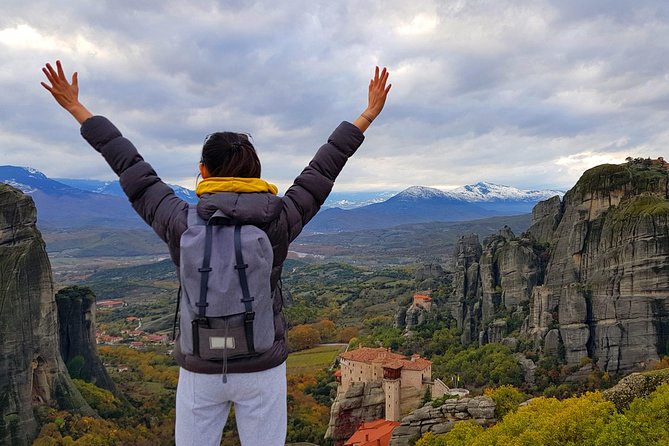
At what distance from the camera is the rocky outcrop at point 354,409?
2836 cm

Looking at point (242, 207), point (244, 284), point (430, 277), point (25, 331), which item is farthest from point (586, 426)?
point (430, 277)

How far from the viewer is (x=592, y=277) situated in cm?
3284

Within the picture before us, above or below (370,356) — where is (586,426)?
above

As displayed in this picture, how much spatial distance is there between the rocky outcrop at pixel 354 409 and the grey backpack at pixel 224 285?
27.3 metres

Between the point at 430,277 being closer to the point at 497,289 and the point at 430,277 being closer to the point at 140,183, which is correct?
the point at 497,289

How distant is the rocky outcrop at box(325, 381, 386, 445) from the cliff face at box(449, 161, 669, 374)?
11.5m

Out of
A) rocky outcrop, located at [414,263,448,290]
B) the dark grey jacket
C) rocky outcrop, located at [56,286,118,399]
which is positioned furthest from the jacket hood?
rocky outcrop, located at [414,263,448,290]

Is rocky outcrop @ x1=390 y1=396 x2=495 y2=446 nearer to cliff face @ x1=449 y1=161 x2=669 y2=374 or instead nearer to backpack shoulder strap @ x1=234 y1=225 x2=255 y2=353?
cliff face @ x1=449 y1=161 x2=669 y2=374

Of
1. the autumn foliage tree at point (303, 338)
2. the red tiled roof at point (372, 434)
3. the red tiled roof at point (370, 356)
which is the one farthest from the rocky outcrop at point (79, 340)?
the red tiled roof at point (372, 434)

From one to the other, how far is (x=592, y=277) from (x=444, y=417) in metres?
16.2

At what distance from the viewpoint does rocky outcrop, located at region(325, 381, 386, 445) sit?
2836 centimetres

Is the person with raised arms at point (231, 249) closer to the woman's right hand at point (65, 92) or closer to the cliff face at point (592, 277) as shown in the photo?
the woman's right hand at point (65, 92)

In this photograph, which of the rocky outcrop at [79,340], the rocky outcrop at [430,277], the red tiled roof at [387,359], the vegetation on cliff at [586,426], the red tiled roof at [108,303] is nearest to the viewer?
the vegetation on cliff at [586,426]

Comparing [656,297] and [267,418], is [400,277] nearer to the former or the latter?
[656,297]
